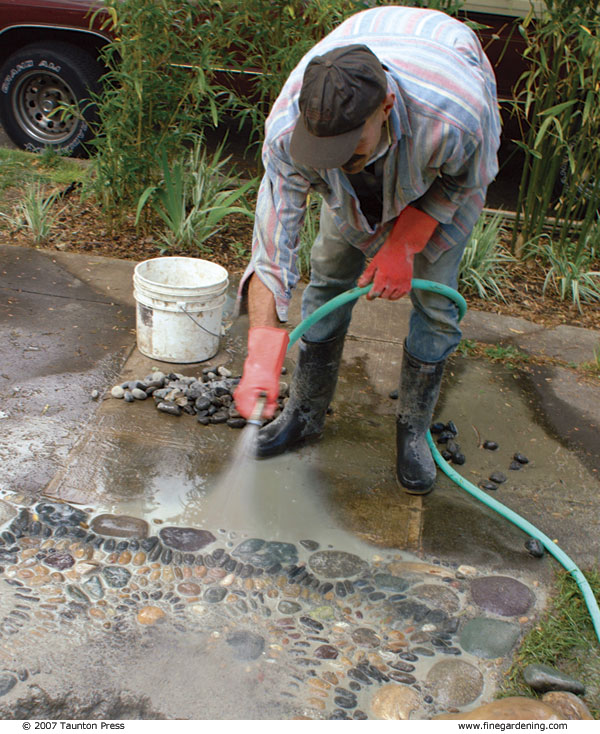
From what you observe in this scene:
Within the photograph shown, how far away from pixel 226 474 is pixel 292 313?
1403 mm

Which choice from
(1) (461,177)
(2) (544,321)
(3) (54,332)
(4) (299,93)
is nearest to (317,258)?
(1) (461,177)

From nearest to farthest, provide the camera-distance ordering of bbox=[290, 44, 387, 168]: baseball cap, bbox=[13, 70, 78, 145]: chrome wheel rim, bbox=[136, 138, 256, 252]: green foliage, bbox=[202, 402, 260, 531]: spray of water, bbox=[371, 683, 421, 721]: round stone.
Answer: bbox=[290, 44, 387, 168]: baseball cap < bbox=[371, 683, 421, 721]: round stone < bbox=[202, 402, 260, 531]: spray of water < bbox=[136, 138, 256, 252]: green foliage < bbox=[13, 70, 78, 145]: chrome wheel rim

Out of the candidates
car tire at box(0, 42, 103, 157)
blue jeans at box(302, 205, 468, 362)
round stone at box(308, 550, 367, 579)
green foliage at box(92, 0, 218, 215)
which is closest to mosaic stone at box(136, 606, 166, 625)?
round stone at box(308, 550, 367, 579)

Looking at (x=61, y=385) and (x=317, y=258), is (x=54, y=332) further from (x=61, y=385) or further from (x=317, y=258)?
(x=317, y=258)

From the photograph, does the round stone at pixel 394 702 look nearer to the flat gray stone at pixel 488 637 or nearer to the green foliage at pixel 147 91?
the flat gray stone at pixel 488 637

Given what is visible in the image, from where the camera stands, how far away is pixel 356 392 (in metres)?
3.23

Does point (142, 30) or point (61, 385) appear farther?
point (142, 30)

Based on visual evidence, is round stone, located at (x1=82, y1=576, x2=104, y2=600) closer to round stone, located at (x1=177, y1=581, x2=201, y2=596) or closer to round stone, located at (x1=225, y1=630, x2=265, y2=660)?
round stone, located at (x1=177, y1=581, x2=201, y2=596)

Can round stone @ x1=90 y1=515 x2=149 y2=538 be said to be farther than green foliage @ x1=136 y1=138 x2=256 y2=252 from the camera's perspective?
No

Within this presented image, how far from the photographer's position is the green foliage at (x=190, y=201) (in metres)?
4.26

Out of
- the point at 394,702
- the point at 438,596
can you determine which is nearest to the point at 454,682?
the point at 394,702

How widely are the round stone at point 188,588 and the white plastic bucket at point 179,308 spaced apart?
1.33 metres

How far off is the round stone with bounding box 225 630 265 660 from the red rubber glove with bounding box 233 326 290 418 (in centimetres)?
62

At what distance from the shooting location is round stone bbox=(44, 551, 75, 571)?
2.12 meters
